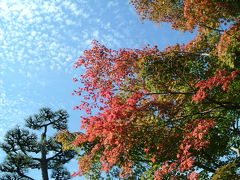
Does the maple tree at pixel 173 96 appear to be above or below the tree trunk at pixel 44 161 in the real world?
below

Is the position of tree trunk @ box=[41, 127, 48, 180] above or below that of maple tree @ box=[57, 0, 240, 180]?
above

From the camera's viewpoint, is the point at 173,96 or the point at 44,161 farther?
the point at 44,161

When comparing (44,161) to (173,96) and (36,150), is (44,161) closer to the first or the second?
(36,150)

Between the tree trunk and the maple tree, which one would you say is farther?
the tree trunk

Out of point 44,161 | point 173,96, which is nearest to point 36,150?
→ point 44,161

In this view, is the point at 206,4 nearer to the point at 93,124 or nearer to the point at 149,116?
the point at 149,116

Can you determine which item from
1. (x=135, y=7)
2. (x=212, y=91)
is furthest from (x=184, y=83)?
(x=135, y=7)

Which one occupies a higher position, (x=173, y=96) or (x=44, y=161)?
(x=44, y=161)

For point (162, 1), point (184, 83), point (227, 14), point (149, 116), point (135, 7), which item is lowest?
point (149, 116)

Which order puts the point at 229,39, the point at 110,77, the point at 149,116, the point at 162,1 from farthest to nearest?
1. the point at 162,1
2. the point at 110,77
3. the point at 149,116
4. the point at 229,39

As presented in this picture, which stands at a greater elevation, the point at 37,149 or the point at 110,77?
the point at 37,149

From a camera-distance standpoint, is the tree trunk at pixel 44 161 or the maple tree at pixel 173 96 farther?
the tree trunk at pixel 44 161

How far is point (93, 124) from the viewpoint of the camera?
8.34 metres

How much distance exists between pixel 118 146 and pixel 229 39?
4216 mm
